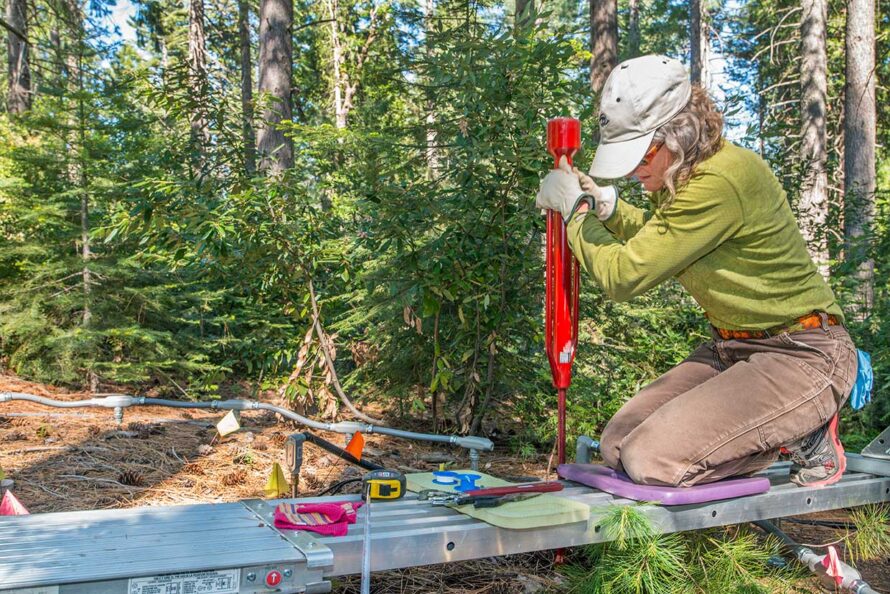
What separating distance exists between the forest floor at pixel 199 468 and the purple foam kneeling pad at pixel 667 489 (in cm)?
37

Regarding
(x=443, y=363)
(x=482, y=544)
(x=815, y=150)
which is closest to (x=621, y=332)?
(x=443, y=363)

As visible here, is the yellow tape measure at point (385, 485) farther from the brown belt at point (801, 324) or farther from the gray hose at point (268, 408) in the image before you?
the brown belt at point (801, 324)

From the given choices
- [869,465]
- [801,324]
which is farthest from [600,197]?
[869,465]

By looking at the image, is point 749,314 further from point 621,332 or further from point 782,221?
point 621,332

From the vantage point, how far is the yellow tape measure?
8.71 feet

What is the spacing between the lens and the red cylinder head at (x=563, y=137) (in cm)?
322

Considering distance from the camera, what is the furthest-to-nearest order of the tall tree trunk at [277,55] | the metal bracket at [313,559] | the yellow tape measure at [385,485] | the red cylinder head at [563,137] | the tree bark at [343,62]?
the tree bark at [343,62]
the tall tree trunk at [277,55]
the red cylinder head at [563,137]
the yellow tape measure at [385,485]
the metal bracket at [313,559]

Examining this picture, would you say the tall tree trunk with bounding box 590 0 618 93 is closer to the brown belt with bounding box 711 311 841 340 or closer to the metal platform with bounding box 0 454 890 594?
the brown belt with bounding box 711 311 841 340

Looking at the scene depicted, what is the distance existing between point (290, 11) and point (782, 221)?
705 cm

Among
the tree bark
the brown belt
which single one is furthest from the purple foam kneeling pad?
the tree bark

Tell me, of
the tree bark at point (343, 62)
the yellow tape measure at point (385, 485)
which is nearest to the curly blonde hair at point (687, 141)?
the yellow tape measure at point (385, 485)

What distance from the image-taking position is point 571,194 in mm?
3062

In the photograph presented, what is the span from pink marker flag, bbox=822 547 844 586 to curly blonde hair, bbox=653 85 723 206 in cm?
148

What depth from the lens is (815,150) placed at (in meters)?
13.3
